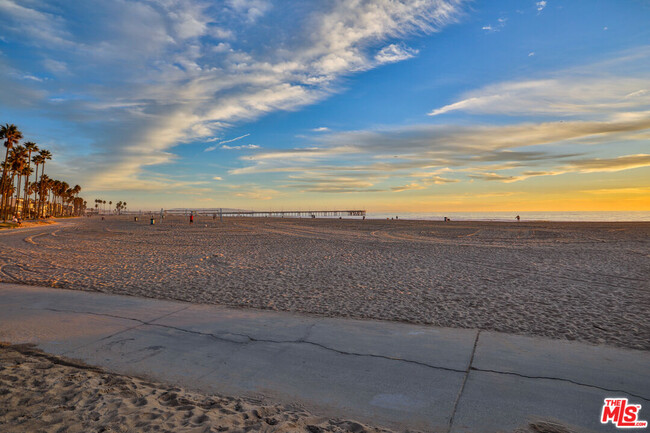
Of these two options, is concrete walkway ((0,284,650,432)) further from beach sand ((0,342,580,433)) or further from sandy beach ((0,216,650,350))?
sandy beach ((0,216,650,350))

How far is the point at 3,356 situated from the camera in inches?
180

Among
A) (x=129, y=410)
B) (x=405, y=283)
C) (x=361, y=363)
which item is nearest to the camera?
(x=129, y=410)

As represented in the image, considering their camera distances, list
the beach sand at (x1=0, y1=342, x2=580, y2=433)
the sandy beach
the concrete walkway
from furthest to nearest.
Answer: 1. the sandy beach
2. the concrete walkway
3. the beach sand at (x1=0, y1=342, x2=580, y2=433)

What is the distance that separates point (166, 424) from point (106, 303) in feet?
17.0

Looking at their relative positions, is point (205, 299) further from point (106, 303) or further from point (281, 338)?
point (281, 338)

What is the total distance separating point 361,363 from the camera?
14.6 feet

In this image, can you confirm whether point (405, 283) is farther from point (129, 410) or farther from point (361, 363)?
point (129, 410)

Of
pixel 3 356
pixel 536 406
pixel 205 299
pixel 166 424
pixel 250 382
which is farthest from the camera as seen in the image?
pixel 205 299

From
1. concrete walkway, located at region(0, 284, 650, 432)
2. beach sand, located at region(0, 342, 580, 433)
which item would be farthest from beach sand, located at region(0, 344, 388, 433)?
concrete walkway, located at region(0, 284, 650, 432)

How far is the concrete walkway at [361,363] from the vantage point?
3451 millimetres

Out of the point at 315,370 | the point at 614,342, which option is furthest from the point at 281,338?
the point at 614,342

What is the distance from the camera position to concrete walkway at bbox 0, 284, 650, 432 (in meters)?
3.45

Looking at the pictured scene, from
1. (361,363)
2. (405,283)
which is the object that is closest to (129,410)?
(361,363)

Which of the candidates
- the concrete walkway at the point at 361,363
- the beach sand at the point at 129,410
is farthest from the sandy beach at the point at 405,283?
the beach sand at the point at 129,410
